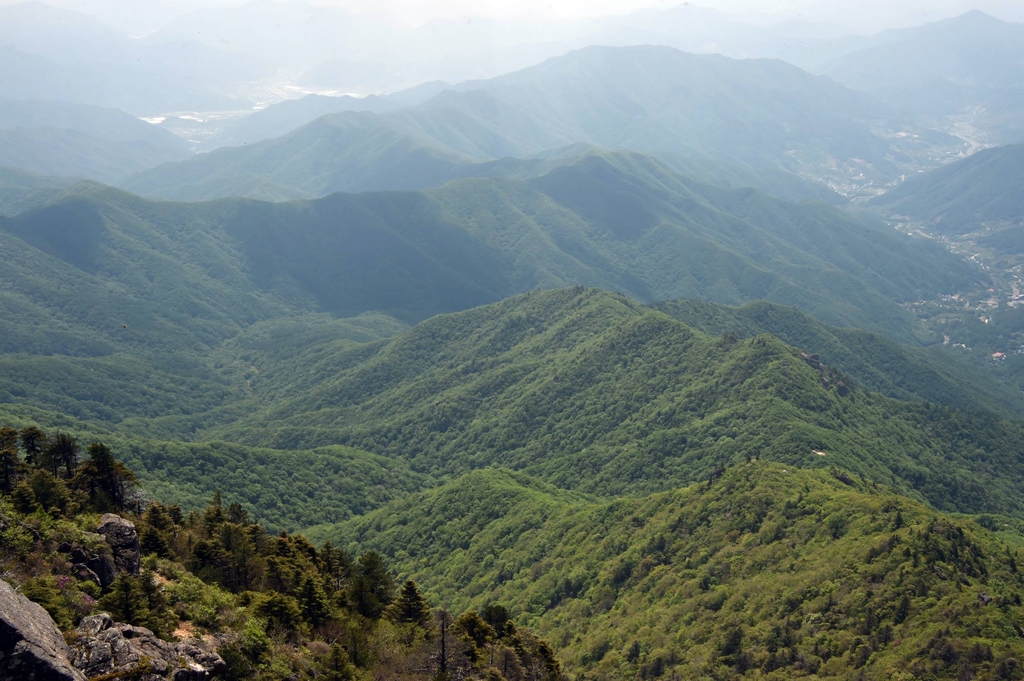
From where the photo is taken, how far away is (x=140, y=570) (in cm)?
3869

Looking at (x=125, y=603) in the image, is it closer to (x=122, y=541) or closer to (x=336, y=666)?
(x=122, y=541)

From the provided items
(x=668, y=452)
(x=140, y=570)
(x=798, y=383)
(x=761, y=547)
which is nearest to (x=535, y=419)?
(x=668, y=452)

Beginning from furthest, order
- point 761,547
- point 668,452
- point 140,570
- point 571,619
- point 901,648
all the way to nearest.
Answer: point 668,452
point 571,619
point 761,547
point 901,648
point 140,570

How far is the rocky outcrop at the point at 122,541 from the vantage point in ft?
123

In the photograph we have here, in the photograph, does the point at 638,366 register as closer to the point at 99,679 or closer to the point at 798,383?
the point at 798,383

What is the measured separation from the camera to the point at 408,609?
4666 cm

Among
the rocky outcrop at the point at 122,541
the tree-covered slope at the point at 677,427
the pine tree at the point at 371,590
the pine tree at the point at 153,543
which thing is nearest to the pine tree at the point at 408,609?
the pine tree at the point at 371,590

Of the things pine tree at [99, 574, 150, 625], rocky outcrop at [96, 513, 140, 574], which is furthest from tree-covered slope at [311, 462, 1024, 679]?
pine tree at [99, 574, 150, 625]

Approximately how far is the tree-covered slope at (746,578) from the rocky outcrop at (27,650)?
5708 centimetres

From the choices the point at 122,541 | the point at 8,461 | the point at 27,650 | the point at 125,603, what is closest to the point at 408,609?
the point at 122,541

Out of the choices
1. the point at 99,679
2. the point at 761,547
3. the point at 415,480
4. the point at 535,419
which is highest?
the point at 99,679

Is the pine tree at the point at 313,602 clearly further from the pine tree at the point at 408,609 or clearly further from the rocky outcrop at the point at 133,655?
the rocky outcrop at the point at 133,655

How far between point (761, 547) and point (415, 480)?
98.8 metres

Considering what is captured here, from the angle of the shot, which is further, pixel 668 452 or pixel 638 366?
pixel 638 366
